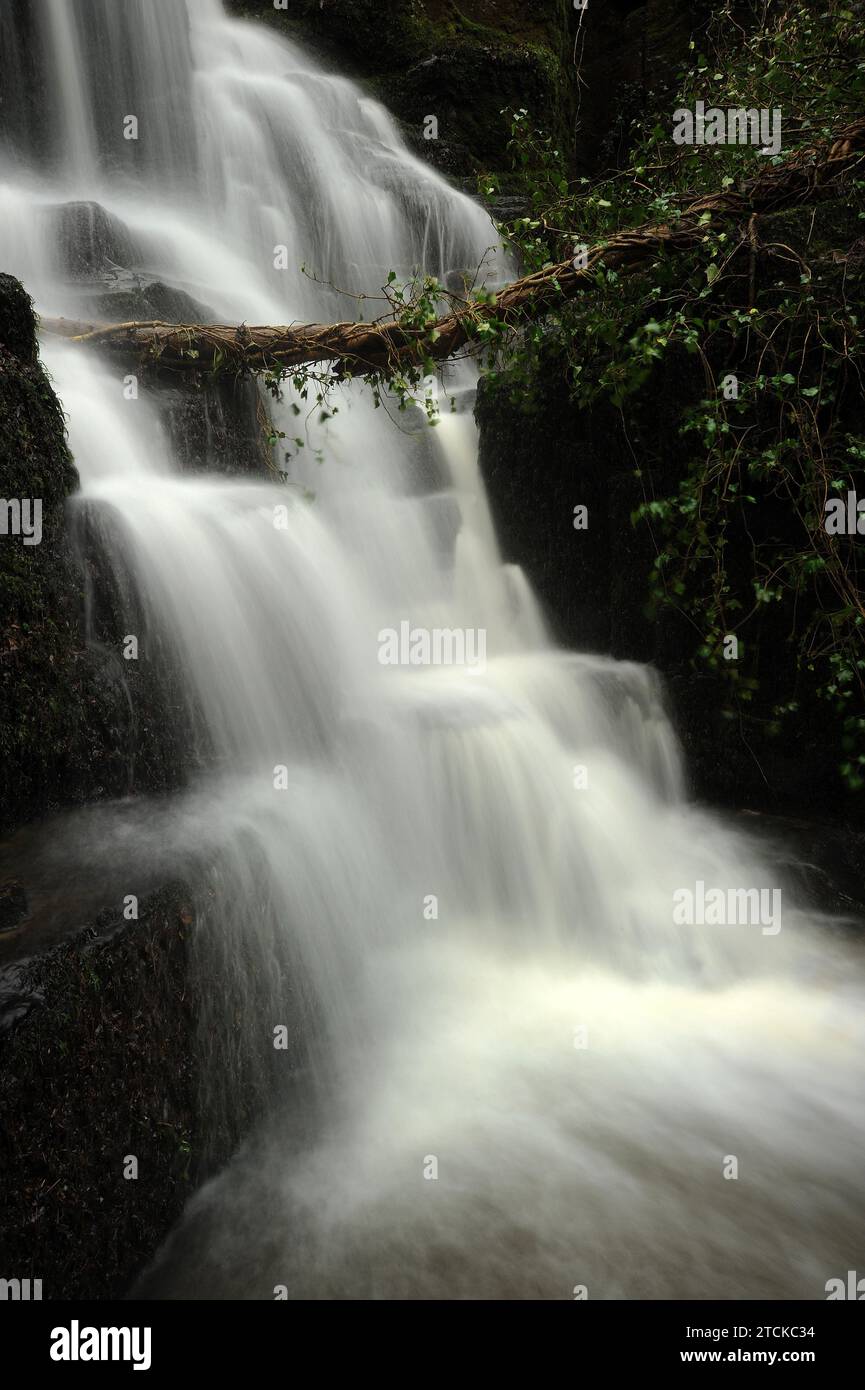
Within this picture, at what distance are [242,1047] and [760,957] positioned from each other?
2540mm

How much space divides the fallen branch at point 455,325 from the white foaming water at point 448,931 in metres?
0.37

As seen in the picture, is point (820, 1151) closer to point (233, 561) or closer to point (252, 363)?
point (233, 561)

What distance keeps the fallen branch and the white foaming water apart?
370 mm

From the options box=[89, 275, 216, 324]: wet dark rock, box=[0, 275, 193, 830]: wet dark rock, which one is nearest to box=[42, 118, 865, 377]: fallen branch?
box=[89, 275, 216, 324]: wet dark rock

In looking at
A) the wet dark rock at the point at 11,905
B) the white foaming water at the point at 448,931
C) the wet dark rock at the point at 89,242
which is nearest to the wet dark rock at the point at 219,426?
the white foaming water at the point at 448,931

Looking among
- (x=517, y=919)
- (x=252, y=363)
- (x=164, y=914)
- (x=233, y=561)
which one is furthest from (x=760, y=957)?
(x=252, y=363)

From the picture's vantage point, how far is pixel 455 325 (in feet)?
16.3

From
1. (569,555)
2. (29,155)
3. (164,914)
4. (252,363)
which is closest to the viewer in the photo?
(164,914)

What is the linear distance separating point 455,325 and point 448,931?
3.33m

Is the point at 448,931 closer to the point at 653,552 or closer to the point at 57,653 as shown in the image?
the point at 57,653

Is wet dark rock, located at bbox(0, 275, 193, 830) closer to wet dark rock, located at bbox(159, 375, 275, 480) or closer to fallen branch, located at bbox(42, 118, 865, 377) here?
wet dark rock, located at bbox(159, 375, 275, 480)

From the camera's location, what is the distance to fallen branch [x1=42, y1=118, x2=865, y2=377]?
4691 mm

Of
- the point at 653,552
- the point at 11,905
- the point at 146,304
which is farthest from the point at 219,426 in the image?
the point at 11,905
